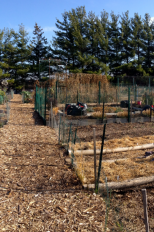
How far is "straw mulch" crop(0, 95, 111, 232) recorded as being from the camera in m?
2.46

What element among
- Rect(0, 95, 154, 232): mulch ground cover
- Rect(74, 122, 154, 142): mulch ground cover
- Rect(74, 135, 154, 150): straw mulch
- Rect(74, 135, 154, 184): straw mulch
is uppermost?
Rect(74, 122, 154, 142): mulch ground cover

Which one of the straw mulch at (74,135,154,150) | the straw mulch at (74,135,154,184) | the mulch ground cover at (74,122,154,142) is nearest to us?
the straw mulch at (74,135,154,184)

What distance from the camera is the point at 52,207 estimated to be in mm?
2775

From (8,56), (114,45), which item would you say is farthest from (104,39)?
(8,56)

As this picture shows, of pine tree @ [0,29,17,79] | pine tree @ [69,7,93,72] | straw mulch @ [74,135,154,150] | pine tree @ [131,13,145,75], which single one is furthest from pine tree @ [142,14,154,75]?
straw mulch @ [74,135,154,150]

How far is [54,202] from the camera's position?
2889mm

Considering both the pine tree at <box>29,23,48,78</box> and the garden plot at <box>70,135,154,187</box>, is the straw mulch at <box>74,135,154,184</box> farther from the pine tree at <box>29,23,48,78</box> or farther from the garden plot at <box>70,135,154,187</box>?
the pine tree at <box>29,23,48,78</box>

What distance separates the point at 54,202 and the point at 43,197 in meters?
0.21

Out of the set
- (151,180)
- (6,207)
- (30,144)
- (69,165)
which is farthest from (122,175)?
(30,144)

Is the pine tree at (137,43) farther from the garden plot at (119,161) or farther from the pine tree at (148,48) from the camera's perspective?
the garden plot at (119,161)

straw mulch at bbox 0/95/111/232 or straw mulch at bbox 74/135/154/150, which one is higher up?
straw mulch at bbox 74/135/154/150

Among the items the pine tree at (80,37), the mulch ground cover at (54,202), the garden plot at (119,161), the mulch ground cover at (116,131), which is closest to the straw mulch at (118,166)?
the garden plot at (119,161)

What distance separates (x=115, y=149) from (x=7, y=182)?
7.80ft

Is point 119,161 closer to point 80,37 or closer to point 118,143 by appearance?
point 118,143
